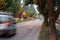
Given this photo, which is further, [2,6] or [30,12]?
[30,12]

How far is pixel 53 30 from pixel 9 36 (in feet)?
13.1

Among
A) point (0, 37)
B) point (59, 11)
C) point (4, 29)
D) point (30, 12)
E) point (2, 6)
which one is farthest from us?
point (30, 12)

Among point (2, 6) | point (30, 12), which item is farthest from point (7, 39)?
point (30, 12)

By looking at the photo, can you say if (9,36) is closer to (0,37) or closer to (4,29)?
(0,37)

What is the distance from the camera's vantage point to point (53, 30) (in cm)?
1088

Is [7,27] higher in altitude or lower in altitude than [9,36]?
higher

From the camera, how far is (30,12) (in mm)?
105125

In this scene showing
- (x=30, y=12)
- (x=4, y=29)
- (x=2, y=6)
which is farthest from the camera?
(x=30, y=12)

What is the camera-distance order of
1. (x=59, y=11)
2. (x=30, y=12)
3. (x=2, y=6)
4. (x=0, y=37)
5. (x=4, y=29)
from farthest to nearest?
(x=30, y=12) → (x=2, y=6) → (x=0, y=37) → (x=4, y=29) → (x=59, y=11)

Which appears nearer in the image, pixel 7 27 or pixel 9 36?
pixel 7 27

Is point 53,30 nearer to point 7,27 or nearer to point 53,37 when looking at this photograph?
point 53,37

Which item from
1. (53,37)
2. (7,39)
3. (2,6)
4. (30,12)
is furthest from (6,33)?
(30,12)

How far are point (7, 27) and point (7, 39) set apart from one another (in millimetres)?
805

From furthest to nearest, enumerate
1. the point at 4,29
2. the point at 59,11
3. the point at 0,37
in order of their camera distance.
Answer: the point at 0,37 → the point at 4,29 → the point at 59,11
